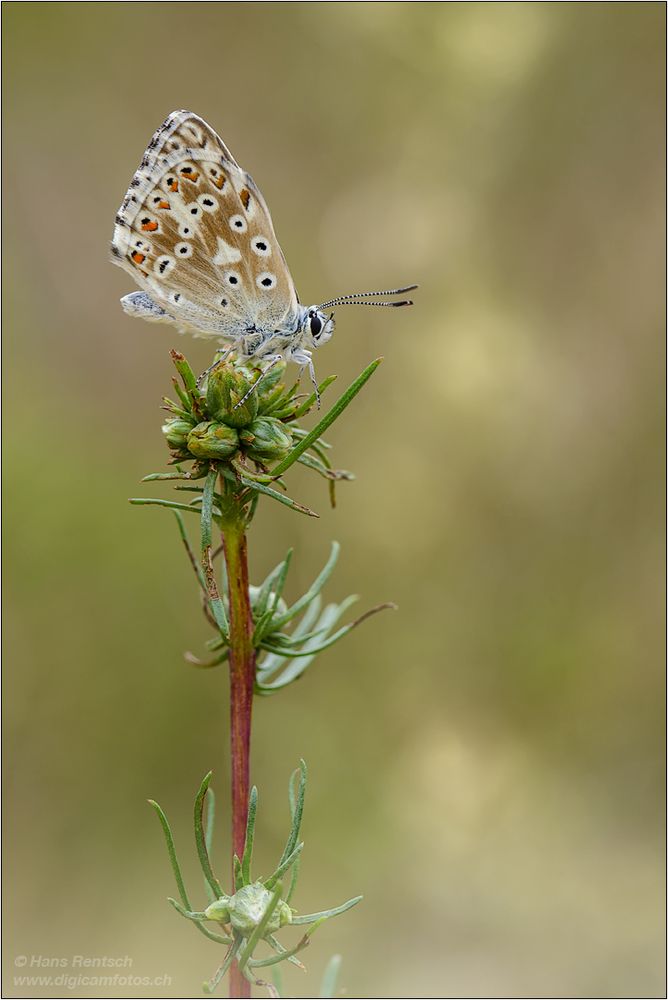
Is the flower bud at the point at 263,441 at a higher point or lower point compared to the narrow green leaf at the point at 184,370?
lower

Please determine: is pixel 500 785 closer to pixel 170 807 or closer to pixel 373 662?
pixel 373 662

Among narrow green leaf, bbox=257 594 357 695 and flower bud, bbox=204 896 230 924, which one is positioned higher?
narrow green leaf, bbox=257 594 357 695

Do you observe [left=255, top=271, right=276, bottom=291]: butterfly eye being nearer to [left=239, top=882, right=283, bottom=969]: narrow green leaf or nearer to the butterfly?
the butterfly

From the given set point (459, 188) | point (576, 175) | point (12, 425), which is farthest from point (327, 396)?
point (576, 175)

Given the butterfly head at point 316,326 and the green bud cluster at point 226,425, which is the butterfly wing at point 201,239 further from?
the green bud cluster at point 226,425

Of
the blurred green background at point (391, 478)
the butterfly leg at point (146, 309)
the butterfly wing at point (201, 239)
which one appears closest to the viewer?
the butterfly wing at point (201, 239)

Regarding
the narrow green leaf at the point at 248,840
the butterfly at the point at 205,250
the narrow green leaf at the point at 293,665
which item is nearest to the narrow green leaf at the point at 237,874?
the narrow green leaf at the point at 248,840

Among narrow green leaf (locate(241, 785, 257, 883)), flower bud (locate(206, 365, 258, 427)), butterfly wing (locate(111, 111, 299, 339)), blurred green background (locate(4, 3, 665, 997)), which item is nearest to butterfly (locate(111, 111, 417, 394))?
butterfly wing (locate(111, 111, 299, 339))

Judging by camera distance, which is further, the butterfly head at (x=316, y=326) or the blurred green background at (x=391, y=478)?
the blurred green background at (x=391, y=478)
